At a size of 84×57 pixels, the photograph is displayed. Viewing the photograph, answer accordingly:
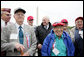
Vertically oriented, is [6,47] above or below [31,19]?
below

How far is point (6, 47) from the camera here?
8.75 feet

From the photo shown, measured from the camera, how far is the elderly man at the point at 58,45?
2.98 meters

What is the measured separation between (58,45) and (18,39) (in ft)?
2.80

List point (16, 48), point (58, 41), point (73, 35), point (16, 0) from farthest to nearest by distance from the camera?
1. point (16, 0)
2. point (73, 35)
3. point (58, 41)
4. point (16, 48)

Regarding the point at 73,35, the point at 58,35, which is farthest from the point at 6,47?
the point at 73,35

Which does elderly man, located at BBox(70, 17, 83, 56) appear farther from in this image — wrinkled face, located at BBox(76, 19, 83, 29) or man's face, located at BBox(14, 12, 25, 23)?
man's face, located at BBox(14, 12, 25, 23)

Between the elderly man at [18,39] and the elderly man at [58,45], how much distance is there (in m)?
0.32

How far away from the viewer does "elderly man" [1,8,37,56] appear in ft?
8.73

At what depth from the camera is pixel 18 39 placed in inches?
110

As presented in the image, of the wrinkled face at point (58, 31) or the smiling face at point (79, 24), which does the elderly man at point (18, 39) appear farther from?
the smiling face at point (79, 24)

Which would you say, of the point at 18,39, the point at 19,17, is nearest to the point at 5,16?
the point at 19,17

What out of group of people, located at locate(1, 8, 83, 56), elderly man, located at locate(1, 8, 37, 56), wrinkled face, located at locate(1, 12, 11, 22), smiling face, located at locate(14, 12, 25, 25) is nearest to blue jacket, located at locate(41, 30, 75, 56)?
group of people, located at locate(1, 8, 83, 56)

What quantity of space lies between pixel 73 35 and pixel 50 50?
2.71 feet

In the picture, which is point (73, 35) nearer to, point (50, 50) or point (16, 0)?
point (50, 50)
